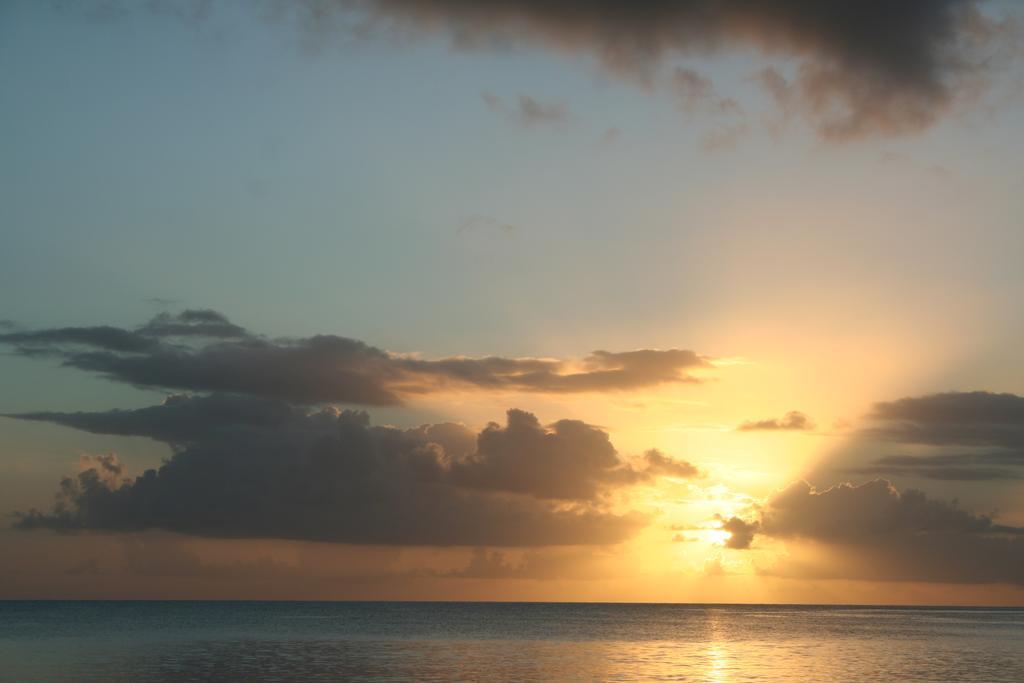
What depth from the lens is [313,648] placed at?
124 metres

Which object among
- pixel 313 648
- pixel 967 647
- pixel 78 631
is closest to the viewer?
pixel 313 648

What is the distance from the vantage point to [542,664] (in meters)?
102

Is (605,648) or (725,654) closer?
(725,654)

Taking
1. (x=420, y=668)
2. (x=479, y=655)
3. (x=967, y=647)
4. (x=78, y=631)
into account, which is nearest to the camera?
(x=420, y=668)

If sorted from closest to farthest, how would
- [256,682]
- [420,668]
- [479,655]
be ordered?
1. [256,682]
2. [420,668]
3. [479,655]

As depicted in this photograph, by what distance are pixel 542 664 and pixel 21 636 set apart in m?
92.2

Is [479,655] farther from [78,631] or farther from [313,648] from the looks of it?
[78,631]

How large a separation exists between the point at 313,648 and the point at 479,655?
22237 millimetres

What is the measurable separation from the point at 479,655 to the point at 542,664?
15.5 meters

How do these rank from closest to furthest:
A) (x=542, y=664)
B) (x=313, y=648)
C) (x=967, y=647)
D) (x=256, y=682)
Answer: (x=256, y=682)
(x=542, y=664)
(x=313, y=648)
(x=967, y=647)

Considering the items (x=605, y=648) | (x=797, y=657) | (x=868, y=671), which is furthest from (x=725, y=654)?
(x=868, y=671)

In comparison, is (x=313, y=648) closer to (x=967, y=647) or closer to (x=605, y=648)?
(x=605, y=648)

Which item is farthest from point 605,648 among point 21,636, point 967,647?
point 21,636

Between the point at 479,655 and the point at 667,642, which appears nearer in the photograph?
the point at 479,655
